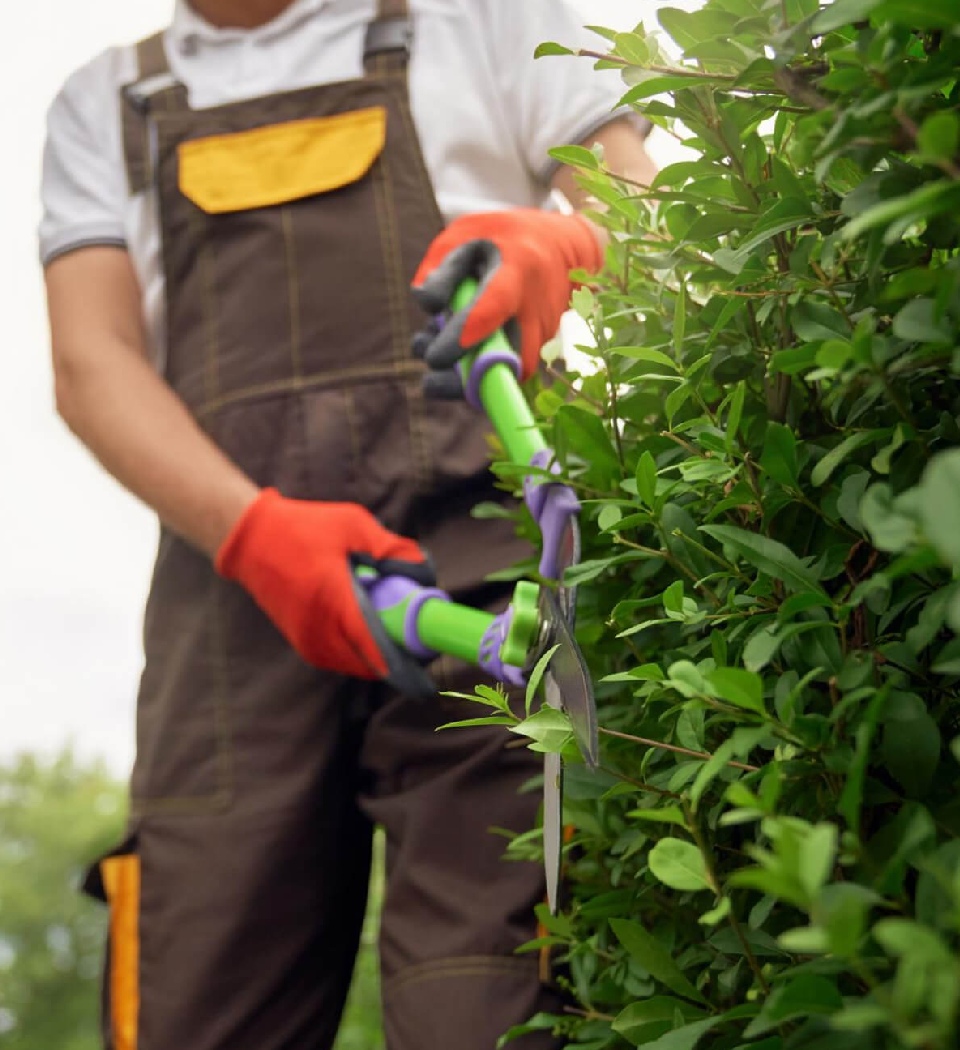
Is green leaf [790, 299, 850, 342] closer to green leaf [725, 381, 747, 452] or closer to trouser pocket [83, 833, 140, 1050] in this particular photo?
green leaf [725, 381, 747, 452]

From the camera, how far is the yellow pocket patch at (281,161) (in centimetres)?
129

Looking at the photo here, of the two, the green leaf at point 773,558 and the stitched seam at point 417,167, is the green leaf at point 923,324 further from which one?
the stitched seam at point 417,167

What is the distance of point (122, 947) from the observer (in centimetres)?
118

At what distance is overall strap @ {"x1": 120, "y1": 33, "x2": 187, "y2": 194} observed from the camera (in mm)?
1378

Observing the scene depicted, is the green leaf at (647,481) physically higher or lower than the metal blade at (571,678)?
higher

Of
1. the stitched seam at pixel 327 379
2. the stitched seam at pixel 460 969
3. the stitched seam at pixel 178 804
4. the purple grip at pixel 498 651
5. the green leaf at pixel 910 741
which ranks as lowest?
the stitched seam at pixel 460 969

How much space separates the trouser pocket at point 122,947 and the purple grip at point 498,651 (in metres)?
0.49

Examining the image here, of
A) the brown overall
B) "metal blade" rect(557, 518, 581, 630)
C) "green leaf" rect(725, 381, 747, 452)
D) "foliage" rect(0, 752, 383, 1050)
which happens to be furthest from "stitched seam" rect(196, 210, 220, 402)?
"foliage" rect(0, 752, 383, 1050)

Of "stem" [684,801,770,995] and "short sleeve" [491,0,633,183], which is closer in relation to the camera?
"stem" [684,801,770,995]

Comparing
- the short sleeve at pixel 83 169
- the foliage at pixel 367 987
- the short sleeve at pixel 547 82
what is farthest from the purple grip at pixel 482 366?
the foliage at pixel 367 987

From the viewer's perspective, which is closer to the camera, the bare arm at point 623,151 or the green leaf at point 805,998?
the green leaf at point 805,998

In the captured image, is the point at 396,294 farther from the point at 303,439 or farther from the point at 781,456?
the point at 781,456

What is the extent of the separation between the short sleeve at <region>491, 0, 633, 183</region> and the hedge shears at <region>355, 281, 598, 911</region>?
0.28 m

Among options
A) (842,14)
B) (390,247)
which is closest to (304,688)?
(390,247)
